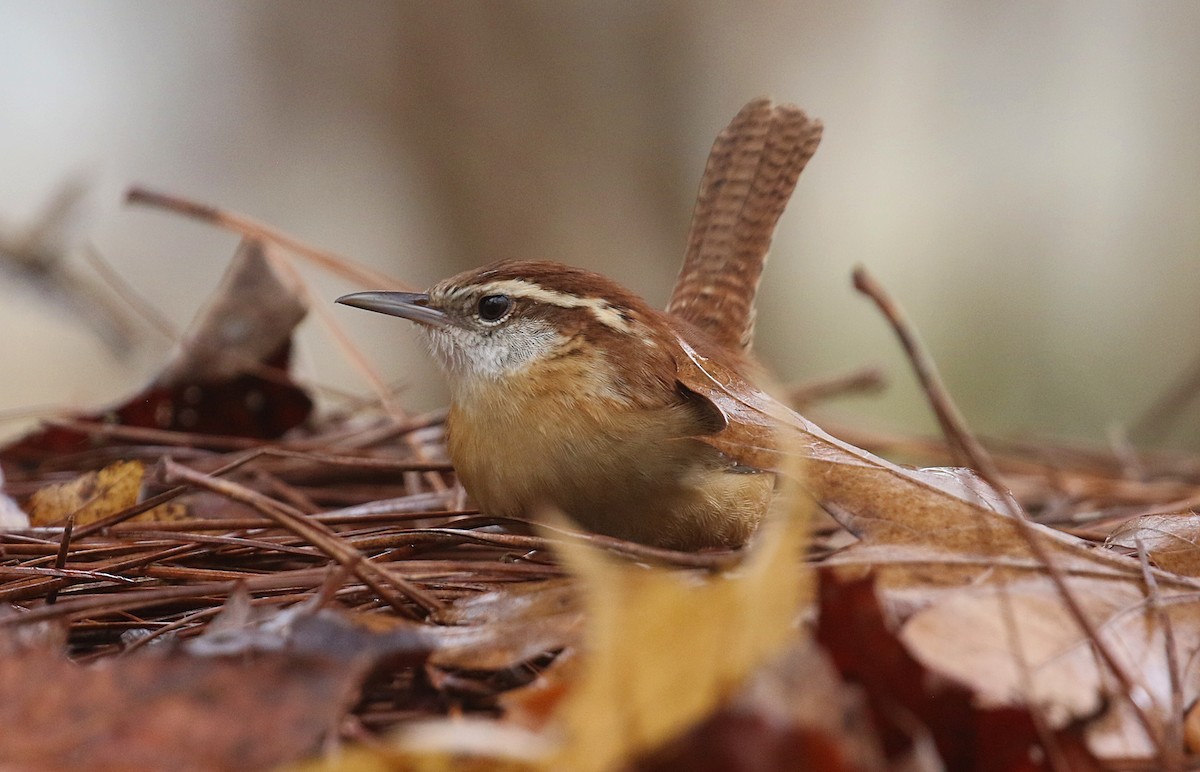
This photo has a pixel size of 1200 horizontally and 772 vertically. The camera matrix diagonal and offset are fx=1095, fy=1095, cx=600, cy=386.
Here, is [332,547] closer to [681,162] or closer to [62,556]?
[62,556]

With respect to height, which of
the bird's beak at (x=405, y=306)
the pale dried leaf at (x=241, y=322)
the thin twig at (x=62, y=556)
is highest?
the bird's beak at (x=405, y=306)

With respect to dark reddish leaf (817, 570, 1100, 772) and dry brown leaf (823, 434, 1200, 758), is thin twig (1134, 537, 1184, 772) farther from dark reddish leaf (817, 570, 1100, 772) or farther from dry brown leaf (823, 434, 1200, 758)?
dark reddish leaf (817, 570, 1100, 772)

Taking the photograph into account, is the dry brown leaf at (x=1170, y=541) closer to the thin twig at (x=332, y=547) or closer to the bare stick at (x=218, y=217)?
the thin twig at (x=332, y=547)

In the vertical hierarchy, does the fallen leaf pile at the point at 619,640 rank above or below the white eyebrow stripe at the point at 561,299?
below

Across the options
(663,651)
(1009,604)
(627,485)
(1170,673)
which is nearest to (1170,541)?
(1170,673)

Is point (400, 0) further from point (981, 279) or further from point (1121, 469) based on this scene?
point (1121, 469)

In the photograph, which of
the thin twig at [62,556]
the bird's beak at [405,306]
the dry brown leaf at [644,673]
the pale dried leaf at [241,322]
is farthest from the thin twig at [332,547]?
the pale dried leaf at [241,322]

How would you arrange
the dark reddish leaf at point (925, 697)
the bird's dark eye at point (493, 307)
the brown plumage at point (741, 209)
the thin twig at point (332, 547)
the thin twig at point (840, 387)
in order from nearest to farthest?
the dark reddish leaf at point (925, 697) < the thin twig at point (332, 547) < the bird's dark eye at point (493, 307) < the brown plumage at point (741, 209) < the thin twig at point (840, 387)
